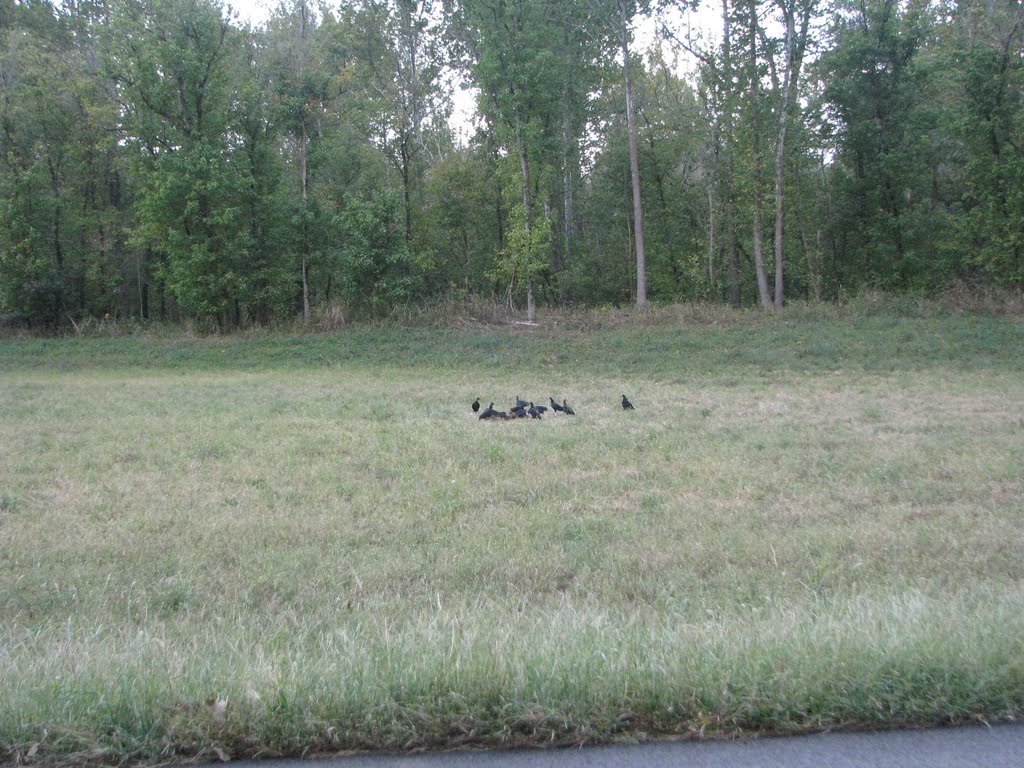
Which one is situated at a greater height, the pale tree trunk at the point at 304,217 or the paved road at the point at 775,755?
the pale tree trunk at the point at 304,217

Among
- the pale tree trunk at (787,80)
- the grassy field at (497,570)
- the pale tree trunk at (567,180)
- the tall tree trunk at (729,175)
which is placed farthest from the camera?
the pale tree trunk at (567,180)

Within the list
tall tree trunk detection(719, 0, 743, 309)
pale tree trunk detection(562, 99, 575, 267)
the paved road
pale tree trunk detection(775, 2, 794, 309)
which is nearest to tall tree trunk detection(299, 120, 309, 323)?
pale tree trunk detection(562, 99, 575, 267)

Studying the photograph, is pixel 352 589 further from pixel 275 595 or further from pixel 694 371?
pixel 694 371

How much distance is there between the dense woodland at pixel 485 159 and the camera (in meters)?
30.9

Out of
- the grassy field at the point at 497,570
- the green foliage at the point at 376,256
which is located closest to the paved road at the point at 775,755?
the grassy field at the point at 497,570

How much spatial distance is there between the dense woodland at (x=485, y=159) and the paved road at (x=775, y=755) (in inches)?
1131

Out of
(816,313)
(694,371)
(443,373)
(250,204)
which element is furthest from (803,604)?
(250,204)

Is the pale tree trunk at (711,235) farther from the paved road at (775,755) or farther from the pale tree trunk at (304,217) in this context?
the paved road at (775,755)

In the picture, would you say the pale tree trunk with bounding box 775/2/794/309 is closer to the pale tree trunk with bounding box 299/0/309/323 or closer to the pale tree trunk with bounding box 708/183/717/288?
the pale tree trunk with bounding box 708/183/717/288

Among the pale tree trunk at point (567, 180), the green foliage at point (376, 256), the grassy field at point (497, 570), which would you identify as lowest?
the grassy field at point (497, 570)

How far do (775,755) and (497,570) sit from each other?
3.30m

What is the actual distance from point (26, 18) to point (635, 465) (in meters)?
42.5

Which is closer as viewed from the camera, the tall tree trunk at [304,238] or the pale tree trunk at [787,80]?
the pale tree trunk at [787,80]

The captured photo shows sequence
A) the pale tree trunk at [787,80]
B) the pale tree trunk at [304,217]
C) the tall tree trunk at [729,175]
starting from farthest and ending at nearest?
the pale tree trunk at [304,217]
the tall tree trunk at [729,175]
the pale tree trunk at [787,80]
